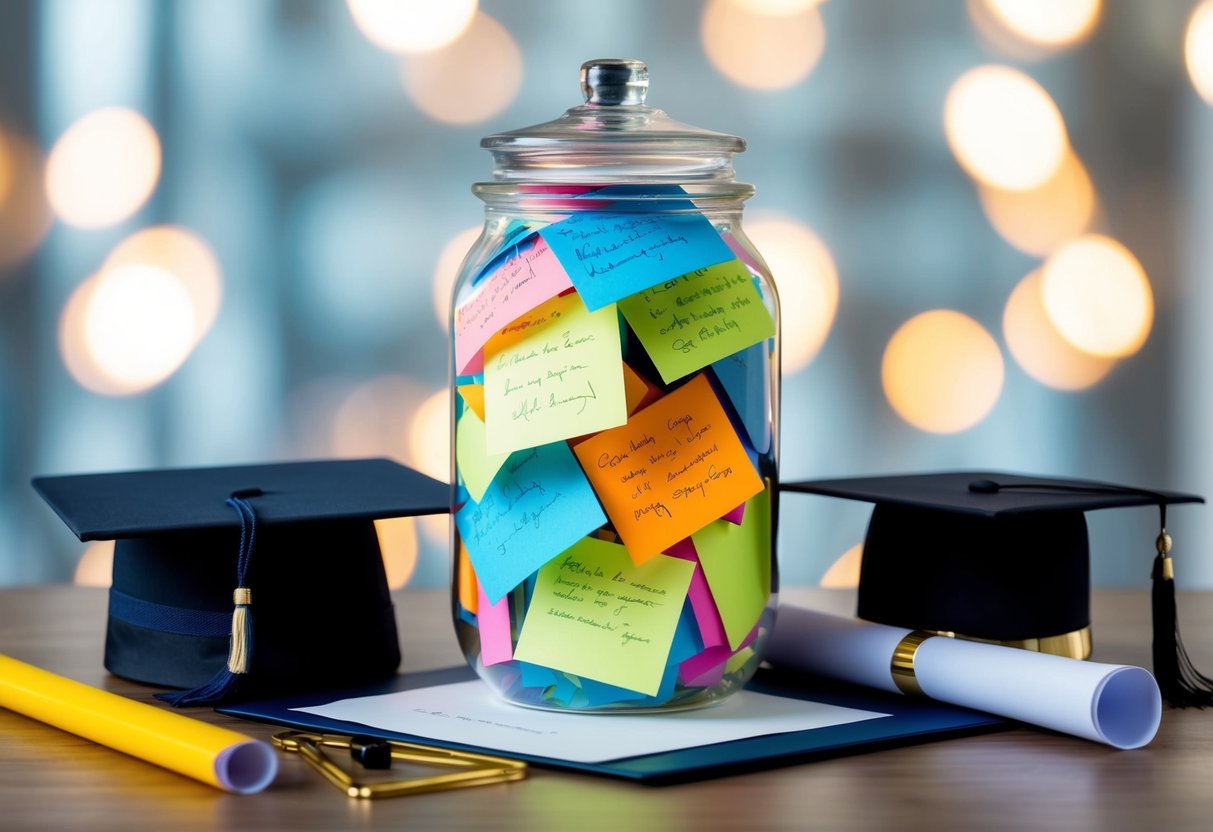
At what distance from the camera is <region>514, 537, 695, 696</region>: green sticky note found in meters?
0.68

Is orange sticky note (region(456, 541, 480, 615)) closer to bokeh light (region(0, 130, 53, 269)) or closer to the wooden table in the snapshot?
the wooden table

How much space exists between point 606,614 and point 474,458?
0.36 ft

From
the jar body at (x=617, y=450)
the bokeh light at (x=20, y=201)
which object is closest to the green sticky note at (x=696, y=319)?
the jar body at (x=617, y=450)

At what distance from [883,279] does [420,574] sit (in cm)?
71

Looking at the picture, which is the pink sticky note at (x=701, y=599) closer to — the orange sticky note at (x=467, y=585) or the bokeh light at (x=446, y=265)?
the orange sticky note at (x=467, y=585)

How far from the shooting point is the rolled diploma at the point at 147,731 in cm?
57

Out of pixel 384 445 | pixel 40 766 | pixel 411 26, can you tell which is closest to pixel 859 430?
pixel 384 445

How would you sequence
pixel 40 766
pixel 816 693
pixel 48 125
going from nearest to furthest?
1. pixel 40 766
2. pixel 816 693
3. pixel 48 125

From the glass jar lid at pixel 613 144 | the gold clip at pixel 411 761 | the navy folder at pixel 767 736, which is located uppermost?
the glass jar lid at pixel 613 144

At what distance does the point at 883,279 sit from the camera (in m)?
1.84

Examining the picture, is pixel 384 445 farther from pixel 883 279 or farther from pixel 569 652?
pixel 569 652

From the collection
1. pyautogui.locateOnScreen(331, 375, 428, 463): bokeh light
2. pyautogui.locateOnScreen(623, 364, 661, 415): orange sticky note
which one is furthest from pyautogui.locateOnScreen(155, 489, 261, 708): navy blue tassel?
pyautogui.locateOnScreen(331, 375, 428, 463): bokeh light

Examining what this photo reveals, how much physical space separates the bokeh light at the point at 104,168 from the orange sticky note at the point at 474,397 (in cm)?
120

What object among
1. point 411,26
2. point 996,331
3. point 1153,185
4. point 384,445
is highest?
point 411,26
